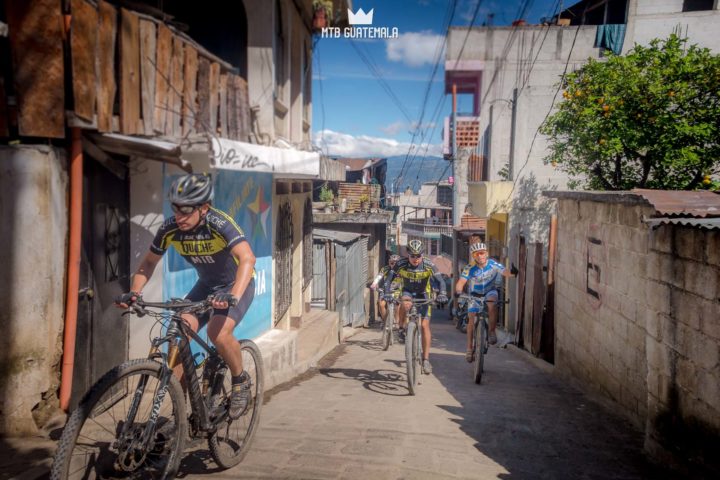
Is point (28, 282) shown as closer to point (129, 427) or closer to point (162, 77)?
point (129, 427)

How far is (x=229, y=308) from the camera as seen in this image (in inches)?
160

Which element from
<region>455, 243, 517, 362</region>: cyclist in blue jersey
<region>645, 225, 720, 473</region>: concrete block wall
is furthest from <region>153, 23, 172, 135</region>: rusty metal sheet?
<region>645, 225, 720, 473</region>: concrete block wall

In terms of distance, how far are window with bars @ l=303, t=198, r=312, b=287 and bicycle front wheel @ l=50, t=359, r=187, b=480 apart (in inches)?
411

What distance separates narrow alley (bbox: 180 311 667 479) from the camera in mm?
4215

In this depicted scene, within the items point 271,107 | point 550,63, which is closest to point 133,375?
point 271,107

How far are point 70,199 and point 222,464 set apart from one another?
229 centimetres

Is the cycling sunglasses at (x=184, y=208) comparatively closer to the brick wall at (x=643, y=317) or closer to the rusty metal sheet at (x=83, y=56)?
the rusty metal sheet at (x=83, y=56)

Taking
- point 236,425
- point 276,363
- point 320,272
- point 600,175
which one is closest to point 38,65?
point 236,425

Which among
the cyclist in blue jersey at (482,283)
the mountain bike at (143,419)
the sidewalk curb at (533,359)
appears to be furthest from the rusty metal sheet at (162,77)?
the sidewalk curb at (533,359)

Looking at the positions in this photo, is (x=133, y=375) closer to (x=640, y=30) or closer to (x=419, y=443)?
(x=419, y=443)

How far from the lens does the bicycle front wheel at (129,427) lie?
306cm

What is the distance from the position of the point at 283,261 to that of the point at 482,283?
4211 mm

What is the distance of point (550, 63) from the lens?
2723 cm

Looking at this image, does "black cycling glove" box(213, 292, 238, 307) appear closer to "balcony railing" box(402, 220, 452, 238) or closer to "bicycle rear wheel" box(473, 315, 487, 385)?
"bicycle rear wheel" box(473, 315, 487, 385)
